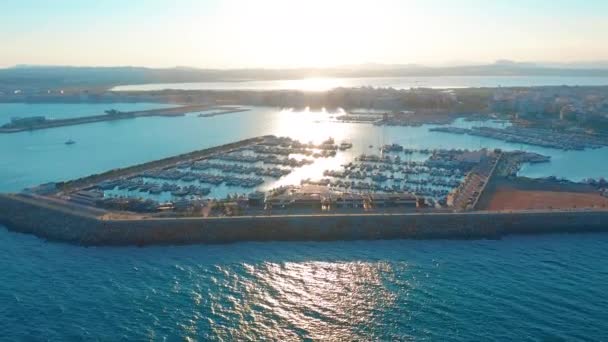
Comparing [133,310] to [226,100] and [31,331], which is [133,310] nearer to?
[31,331]

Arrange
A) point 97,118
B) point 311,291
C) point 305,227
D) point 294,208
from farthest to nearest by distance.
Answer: point 97,118 → point 294,208 → point 305,227 → point 311,291

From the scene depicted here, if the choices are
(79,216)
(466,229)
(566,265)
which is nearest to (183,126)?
(79,216)

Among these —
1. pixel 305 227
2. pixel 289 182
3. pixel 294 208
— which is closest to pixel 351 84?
pixel 289 182

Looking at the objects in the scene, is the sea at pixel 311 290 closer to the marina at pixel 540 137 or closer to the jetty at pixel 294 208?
the jetty at pixel 294 208

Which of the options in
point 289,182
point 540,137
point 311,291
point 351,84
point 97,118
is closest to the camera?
point 311,291

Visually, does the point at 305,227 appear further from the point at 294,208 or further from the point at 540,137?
the point at 540,137
